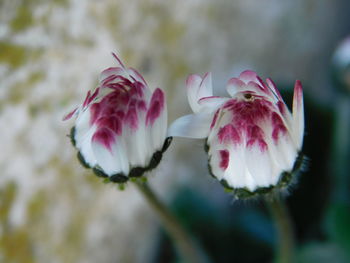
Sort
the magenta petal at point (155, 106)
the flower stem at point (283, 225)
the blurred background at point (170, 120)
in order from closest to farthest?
the magenta petal at point (155, 106) < the flower stem at point (283, 225) < the blurred background at point (170, 120)

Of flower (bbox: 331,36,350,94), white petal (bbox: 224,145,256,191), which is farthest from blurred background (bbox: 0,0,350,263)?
white petal (bbox: 224,145,256,191)

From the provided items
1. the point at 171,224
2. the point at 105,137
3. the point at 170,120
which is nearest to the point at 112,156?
the point at 105,137

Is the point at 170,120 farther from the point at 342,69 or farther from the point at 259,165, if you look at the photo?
the point at 259,165

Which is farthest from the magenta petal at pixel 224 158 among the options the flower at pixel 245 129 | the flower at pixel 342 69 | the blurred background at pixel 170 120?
the flower at pixel 342 69

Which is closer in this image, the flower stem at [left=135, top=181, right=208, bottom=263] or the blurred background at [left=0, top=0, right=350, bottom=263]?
the flower stem at [left=135, top=181, right=208, bottom=263]

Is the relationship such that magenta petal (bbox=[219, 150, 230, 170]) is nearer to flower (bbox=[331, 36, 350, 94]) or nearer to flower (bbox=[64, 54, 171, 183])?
flower (bbox=[64, 54, 171, 183])

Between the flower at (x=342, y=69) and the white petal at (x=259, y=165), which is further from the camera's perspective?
the flower at (x=342, y=69)

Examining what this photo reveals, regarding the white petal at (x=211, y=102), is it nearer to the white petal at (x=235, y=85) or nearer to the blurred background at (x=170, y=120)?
the white petal at (x=235, y=85)
